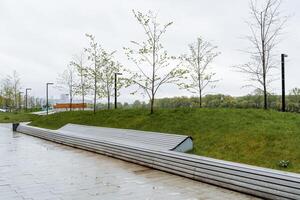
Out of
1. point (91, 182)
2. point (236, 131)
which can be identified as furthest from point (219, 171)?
point (236, 131)

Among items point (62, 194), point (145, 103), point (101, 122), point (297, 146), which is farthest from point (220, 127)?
point (145, 103)

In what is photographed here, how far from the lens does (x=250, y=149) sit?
29.7 ft

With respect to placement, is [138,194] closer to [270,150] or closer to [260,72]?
[270,150]

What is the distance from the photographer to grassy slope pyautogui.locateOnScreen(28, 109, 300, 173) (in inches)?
334

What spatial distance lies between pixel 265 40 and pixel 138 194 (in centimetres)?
1086

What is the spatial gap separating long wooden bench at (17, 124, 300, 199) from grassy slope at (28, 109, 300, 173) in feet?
4.85

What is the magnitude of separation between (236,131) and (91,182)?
510cm

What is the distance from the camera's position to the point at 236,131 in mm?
10594

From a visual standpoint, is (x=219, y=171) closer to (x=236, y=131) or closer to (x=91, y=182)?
(x=91, y=182)

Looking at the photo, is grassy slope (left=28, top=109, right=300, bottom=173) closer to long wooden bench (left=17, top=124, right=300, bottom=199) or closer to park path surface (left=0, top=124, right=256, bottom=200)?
long wooden bench (left=17, top=124, right=300, bottom=199)

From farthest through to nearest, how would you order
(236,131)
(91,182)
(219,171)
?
(236,131) < (91,182) < (219,171)

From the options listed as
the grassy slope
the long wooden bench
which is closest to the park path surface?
the long wooden bench

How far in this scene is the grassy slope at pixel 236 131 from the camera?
8488 millimetres

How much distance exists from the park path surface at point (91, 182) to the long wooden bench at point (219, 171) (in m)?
0.18
